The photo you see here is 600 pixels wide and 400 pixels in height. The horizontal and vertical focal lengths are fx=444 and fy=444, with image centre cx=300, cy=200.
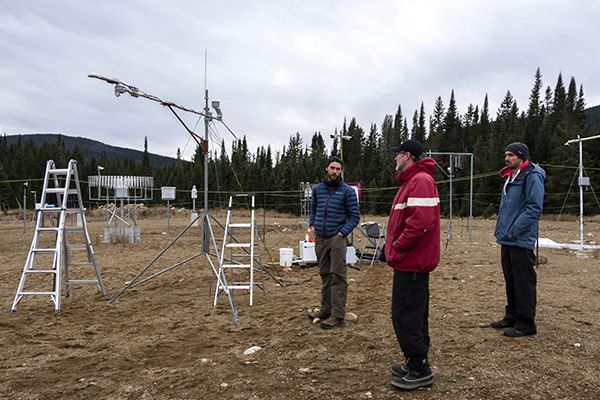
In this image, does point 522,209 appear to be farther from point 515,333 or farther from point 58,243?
point 58,243

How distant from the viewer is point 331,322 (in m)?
4.80

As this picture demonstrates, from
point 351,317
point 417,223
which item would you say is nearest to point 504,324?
point 351,317

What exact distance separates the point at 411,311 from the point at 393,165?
51.7 m

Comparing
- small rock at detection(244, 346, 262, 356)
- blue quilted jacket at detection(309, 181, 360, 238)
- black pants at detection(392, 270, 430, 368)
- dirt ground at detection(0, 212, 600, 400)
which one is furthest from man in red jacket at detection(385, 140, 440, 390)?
blue quilted jacket at detection(309, 181, 360, 238)

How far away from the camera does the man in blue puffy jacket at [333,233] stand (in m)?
4.88

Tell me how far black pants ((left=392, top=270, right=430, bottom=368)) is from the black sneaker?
4.3 inches

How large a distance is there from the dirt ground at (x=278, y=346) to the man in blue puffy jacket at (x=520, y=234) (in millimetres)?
255

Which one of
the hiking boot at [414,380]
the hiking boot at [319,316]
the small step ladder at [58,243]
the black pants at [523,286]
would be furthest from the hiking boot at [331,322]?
the small step ladder at [58,243]

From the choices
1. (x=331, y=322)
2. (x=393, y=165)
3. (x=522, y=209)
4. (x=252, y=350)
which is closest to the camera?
(x=252, y=350)

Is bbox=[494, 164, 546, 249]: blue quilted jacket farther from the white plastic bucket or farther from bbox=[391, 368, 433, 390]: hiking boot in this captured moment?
the white plastic bucket

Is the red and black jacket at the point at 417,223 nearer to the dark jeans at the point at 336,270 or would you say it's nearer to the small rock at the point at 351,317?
the dark jeans at the point at 336,270

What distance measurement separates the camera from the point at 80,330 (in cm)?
498

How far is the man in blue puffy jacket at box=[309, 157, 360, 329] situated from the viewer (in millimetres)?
4875

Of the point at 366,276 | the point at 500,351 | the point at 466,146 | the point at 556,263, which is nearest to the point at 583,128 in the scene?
the point at 466,146
